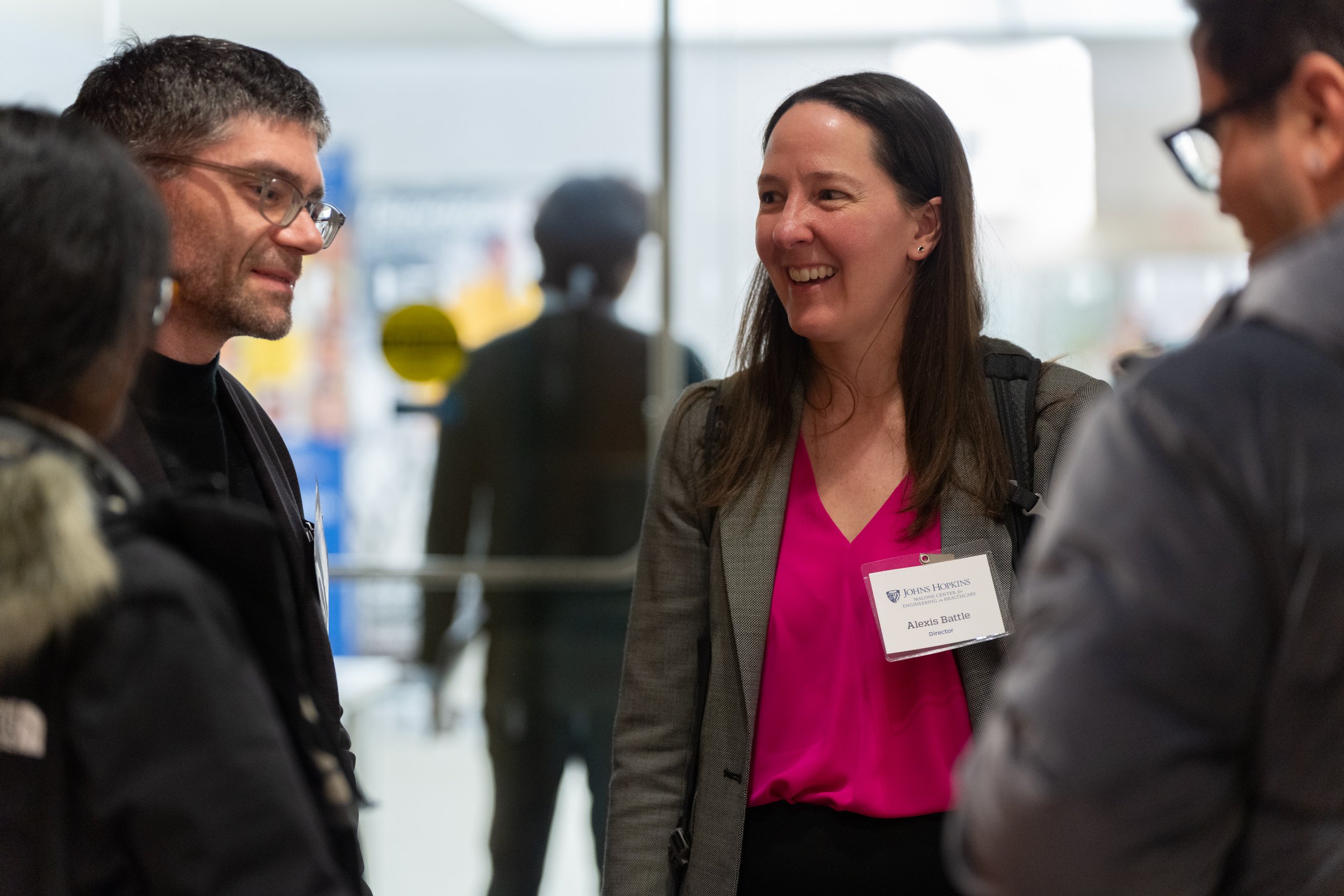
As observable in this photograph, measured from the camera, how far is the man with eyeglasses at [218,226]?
180 centimetres

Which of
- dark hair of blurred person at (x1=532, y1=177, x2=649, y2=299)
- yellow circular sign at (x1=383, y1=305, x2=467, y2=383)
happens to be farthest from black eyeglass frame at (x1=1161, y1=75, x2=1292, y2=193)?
yellow circular sign at (x1=383, y1=305, x2=467, y2=383)

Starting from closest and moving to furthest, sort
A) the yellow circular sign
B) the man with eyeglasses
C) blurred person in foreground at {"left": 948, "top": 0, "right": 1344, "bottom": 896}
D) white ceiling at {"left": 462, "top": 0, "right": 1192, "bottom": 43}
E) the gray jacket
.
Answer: blurred person in foreground at {"left": 948, "top": 0, "right": 1344, "bottom": 896} < the gray jacket < the man with eyeglasses < white ceiling at {"left": 462, "top": 0, "right": 1192, "bottom": 43} < the yellow circular sign

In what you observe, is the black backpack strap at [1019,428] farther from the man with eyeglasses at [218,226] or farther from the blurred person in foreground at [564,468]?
the blurred person in foreground at [564,468]

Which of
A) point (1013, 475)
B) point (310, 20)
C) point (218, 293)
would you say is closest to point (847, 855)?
point (1013, 475)

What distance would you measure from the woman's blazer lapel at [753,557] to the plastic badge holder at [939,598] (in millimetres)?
144

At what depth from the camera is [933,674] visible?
1.65 meters

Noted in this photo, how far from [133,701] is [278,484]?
966 millimetres

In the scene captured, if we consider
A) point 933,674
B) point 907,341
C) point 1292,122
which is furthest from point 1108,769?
point 907,341

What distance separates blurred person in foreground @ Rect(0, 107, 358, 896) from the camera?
3.00ft

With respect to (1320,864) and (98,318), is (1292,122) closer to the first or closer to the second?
(1320,864)

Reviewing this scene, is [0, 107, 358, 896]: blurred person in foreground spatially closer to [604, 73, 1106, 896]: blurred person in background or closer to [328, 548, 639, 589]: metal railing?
[604, 73, 1106, 896]: blurred person in background

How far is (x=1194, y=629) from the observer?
33.8 inches

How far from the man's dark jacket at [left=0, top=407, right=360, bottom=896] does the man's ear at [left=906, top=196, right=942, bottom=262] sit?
1185mm

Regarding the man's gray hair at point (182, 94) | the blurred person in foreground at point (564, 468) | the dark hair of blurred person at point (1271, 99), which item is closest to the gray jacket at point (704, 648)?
the dark hair of blurred person at point (1271, 99)
